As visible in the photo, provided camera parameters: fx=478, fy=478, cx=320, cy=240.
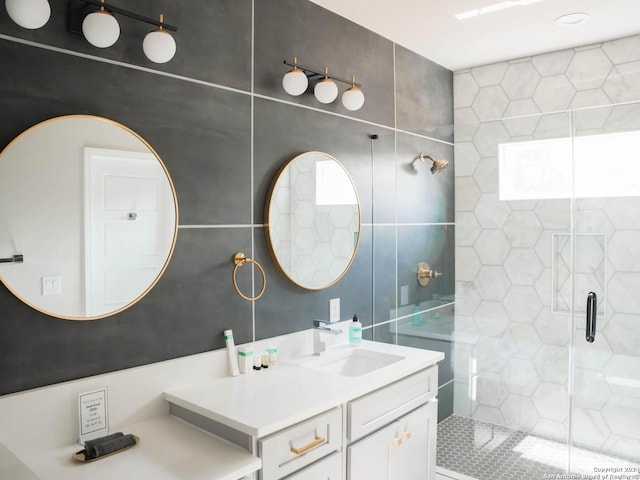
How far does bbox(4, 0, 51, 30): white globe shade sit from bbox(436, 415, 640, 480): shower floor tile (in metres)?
2.84

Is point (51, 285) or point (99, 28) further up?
point (99, 28)

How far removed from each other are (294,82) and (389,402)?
1.50 meters

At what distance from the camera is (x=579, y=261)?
2.38 meters

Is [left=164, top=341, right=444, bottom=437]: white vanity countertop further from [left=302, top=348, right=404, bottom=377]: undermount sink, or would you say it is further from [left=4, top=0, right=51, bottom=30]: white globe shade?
[left=4, top=0, right=51, bottom=30]: white globe shade

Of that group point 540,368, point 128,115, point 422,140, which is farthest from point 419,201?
point 128,115

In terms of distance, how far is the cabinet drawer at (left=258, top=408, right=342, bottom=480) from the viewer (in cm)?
152

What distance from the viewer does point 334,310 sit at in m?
2.65

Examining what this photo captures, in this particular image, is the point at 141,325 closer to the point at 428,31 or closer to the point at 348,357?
the point at 348,357

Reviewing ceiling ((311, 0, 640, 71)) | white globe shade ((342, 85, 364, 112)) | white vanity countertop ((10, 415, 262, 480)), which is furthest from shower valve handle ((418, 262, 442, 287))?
white vanity countertop ((10, 415, 262, 480))

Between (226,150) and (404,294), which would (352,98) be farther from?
(404,294)

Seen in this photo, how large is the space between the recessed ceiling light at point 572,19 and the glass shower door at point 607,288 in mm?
713

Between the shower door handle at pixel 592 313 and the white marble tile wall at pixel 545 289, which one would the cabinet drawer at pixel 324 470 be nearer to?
the white marble tile wall at pixel 545 289

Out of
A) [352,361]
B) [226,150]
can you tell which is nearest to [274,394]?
[352,361]

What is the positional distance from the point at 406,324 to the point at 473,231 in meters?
0.73
